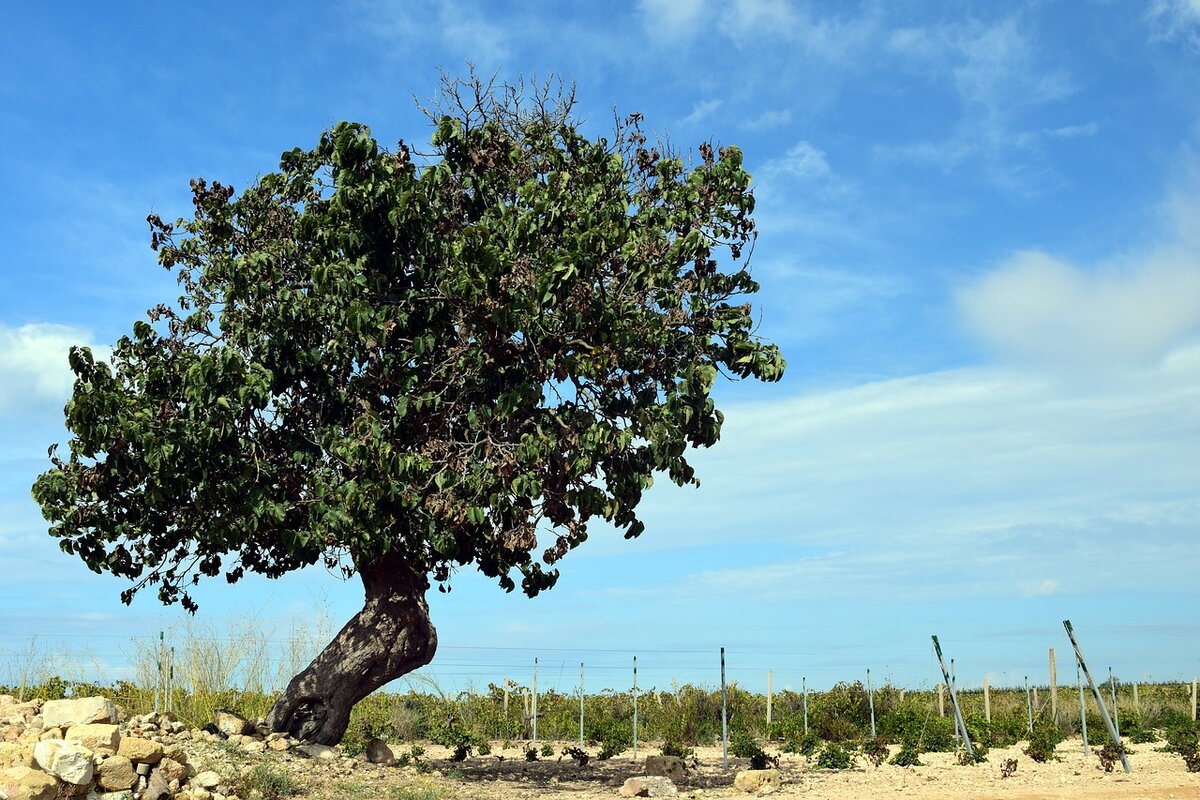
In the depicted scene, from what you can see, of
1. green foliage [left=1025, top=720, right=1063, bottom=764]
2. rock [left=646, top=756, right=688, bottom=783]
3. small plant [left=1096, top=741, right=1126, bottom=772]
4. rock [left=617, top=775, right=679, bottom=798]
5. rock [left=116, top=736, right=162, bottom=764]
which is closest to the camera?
rock [left=116, top=736, right=162, bottom=764]

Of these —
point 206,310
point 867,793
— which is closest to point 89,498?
point 206,310

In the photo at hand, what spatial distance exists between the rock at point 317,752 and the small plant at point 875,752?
1116cm

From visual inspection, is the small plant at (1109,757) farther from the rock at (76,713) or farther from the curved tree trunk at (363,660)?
the rock at (76,713)

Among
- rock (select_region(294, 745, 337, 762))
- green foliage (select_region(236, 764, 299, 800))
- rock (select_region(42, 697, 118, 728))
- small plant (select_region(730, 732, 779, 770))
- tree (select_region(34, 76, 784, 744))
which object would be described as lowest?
small plant (select_region(730, 732, 779, 770))

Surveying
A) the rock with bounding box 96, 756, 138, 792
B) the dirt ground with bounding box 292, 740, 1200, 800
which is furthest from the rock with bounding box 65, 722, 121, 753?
the dirt ground with bounding box 292, 740, 1200, 800

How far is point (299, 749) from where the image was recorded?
59.7 ft

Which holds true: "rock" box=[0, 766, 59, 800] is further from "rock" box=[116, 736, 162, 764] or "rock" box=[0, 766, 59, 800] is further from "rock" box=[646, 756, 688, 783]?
"rock" box=[646, 756, 688, 783]

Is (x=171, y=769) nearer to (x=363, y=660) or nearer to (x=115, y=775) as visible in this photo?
(x=115, y=775)

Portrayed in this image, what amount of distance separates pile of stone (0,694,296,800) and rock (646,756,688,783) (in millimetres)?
8510

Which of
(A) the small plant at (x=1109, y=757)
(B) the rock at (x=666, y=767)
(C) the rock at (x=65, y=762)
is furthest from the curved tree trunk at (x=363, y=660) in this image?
(A) the small plant at (x=1109, y=757)

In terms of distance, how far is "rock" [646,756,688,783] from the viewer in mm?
20641

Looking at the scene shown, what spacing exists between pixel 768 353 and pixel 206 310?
9.42 m

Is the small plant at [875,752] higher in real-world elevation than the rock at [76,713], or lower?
lower

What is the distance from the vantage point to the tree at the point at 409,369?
1642 cm
